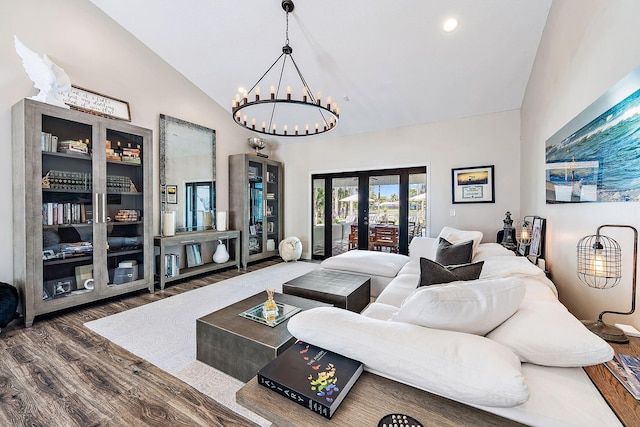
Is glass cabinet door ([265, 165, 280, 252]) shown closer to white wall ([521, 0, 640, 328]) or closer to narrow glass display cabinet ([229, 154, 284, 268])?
narrow glass display cabinet ([229, 154, 284, 268])

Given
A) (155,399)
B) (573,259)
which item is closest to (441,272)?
(573,259)

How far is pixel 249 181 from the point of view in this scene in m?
5.55

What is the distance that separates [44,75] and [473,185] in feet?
19.5

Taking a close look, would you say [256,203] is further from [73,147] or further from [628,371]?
[628,371]

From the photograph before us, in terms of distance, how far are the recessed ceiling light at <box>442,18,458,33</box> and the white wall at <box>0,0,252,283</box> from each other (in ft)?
13.2

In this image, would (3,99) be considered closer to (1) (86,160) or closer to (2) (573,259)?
(1) (86,160)

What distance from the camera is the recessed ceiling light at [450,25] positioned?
9.88 ft

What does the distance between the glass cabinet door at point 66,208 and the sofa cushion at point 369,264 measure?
300 cm

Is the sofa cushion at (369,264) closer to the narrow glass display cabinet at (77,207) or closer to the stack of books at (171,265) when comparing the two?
the stack of books at (171,265)

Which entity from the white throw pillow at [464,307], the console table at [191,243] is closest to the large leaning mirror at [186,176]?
the console table at [191,243]

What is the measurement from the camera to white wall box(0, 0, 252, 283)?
9.65 ft

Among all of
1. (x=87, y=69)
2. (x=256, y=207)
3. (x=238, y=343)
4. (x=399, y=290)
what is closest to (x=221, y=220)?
(x=256, y=207)

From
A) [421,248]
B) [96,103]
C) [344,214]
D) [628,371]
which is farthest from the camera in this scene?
[344,214]

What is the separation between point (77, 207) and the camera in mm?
3203
